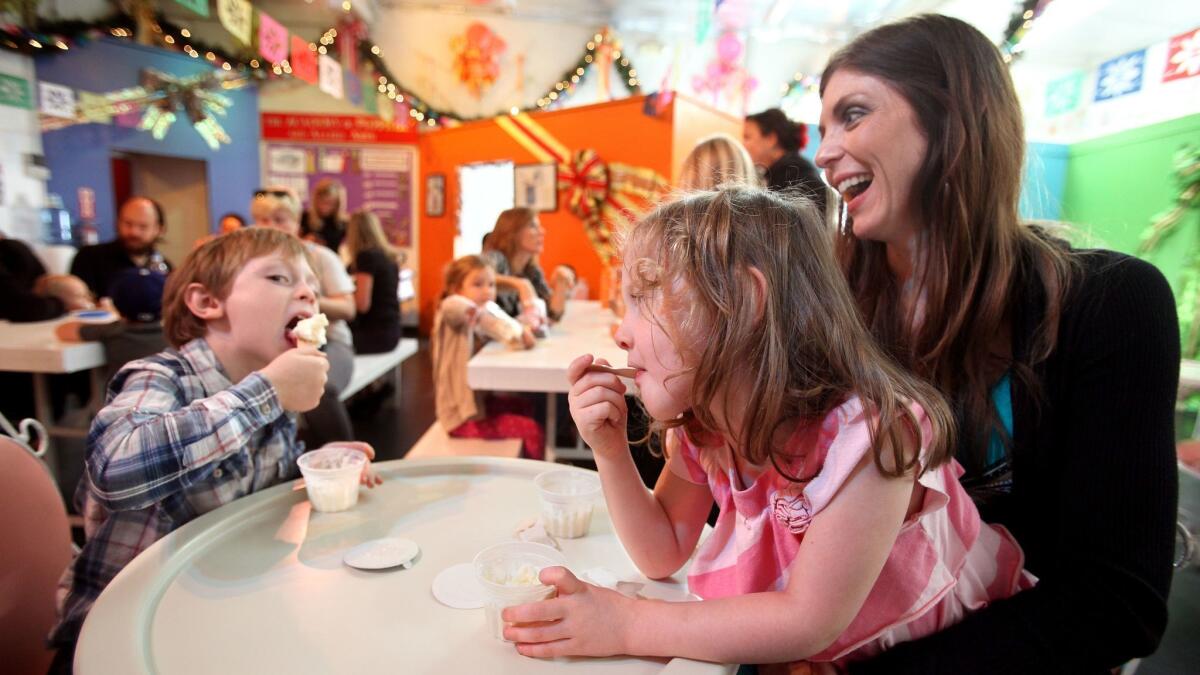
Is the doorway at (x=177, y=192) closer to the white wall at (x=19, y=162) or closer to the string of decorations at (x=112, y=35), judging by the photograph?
the string of decorations at (x=112, y=35)

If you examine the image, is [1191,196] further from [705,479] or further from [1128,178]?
[705,479]

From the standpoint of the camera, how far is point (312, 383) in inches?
47.9

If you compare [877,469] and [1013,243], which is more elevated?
[1013,243]

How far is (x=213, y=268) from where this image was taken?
1.36m

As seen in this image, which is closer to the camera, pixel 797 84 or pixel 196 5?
pixel 196 5

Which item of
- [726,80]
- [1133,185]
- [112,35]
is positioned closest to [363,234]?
[112,35]

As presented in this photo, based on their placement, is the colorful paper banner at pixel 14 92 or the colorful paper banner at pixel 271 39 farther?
the colorful paper banner at pixel 14 92

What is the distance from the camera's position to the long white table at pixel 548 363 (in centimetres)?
218

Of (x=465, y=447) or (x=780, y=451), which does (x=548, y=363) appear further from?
(x=780, y=451)

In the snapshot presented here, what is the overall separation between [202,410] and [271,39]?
3.55 m

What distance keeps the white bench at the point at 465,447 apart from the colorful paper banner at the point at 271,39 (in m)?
2.67

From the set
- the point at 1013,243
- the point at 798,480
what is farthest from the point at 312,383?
the point at 1013,243

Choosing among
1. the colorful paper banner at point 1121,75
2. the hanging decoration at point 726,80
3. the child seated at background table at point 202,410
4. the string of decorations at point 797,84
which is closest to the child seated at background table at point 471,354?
the child seated at background table at point 202,410

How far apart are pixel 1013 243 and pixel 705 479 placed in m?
0.66
